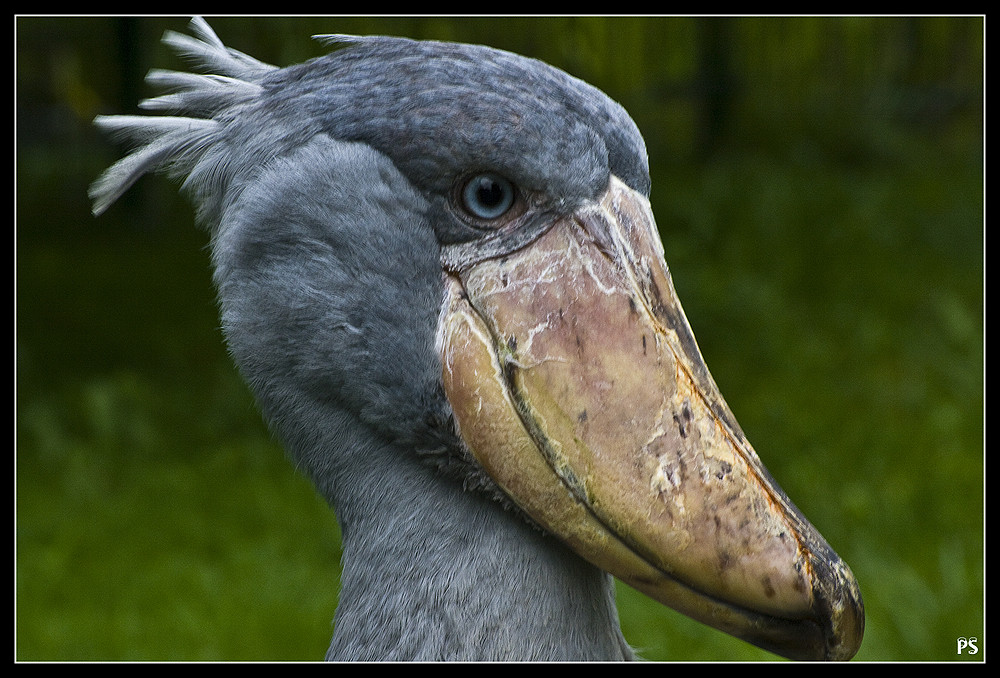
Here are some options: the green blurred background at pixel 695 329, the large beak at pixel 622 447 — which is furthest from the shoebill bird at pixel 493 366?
the green blurred background at pixel 695 329

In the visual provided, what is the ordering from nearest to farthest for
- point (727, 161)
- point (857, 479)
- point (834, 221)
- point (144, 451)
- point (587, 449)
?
point (587, 449) → point (857, 479) → point (144, 451) → point (834, 221) → point (727, 161)

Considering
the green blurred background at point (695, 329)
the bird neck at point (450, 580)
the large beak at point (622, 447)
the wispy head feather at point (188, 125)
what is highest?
the wispy head feather at point (188, 125)

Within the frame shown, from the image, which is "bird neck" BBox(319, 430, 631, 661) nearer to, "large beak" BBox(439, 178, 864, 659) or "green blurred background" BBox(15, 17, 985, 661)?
"large beak" BBox(439, 178, 864, 659)

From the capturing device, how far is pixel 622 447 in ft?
4.40

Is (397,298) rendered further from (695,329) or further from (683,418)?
(695,329)

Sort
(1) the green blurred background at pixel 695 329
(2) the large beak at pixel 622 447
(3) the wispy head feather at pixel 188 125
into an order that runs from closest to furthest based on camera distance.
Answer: (2) the large beak at pixel 622 447 → (3) the wispy head feather at pixel 188 125 → (1) the green blurred background at pixel 695 329

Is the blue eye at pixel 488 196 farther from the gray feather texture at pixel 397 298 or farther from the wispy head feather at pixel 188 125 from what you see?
the wispy head feather at pixel 188 125

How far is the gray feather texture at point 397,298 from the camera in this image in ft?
4.53

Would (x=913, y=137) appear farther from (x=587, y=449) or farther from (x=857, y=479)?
(x=587, y=449)

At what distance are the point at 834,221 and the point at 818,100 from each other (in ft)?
3.99

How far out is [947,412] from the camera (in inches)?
191

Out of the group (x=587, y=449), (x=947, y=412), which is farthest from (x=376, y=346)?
(x=947, y=412)

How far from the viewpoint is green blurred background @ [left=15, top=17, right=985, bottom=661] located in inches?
151

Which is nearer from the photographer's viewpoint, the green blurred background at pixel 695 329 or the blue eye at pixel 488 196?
the blue eye at pixel 488 196
